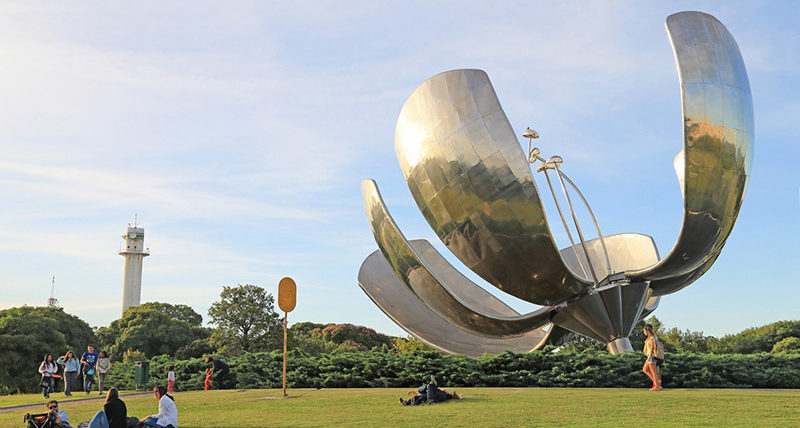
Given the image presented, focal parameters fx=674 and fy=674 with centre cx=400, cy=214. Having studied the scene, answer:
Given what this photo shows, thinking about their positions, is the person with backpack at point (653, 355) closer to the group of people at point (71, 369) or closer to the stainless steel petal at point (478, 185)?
the stainless steel petal at point (478, 185)

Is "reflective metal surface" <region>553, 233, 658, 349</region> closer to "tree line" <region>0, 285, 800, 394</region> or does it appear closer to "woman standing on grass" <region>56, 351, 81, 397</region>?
"tree line" <region>0, 285, 800, 394</region>

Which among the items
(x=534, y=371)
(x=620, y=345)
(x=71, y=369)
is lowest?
(x=534, y=371)

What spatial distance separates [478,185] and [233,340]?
19.3 m

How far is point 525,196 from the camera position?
496 inches

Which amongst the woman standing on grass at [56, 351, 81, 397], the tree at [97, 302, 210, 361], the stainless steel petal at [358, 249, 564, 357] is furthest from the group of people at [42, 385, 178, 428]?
the tree at [97, 302, 210, 361]

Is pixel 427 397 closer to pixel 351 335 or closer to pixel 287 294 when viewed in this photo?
pixel 287 294

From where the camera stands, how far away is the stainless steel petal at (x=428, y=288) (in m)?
15.1

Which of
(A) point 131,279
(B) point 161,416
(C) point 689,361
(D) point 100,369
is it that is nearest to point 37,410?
(D) point 100,369

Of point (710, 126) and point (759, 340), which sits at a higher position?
point (710, 126)

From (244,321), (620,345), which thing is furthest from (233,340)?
(620,345)

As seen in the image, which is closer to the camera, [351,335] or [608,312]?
[608,312]

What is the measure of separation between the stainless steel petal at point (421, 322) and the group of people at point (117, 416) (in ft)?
33.4

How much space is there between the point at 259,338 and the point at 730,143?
21.9 metres

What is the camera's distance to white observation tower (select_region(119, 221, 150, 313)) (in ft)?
246
